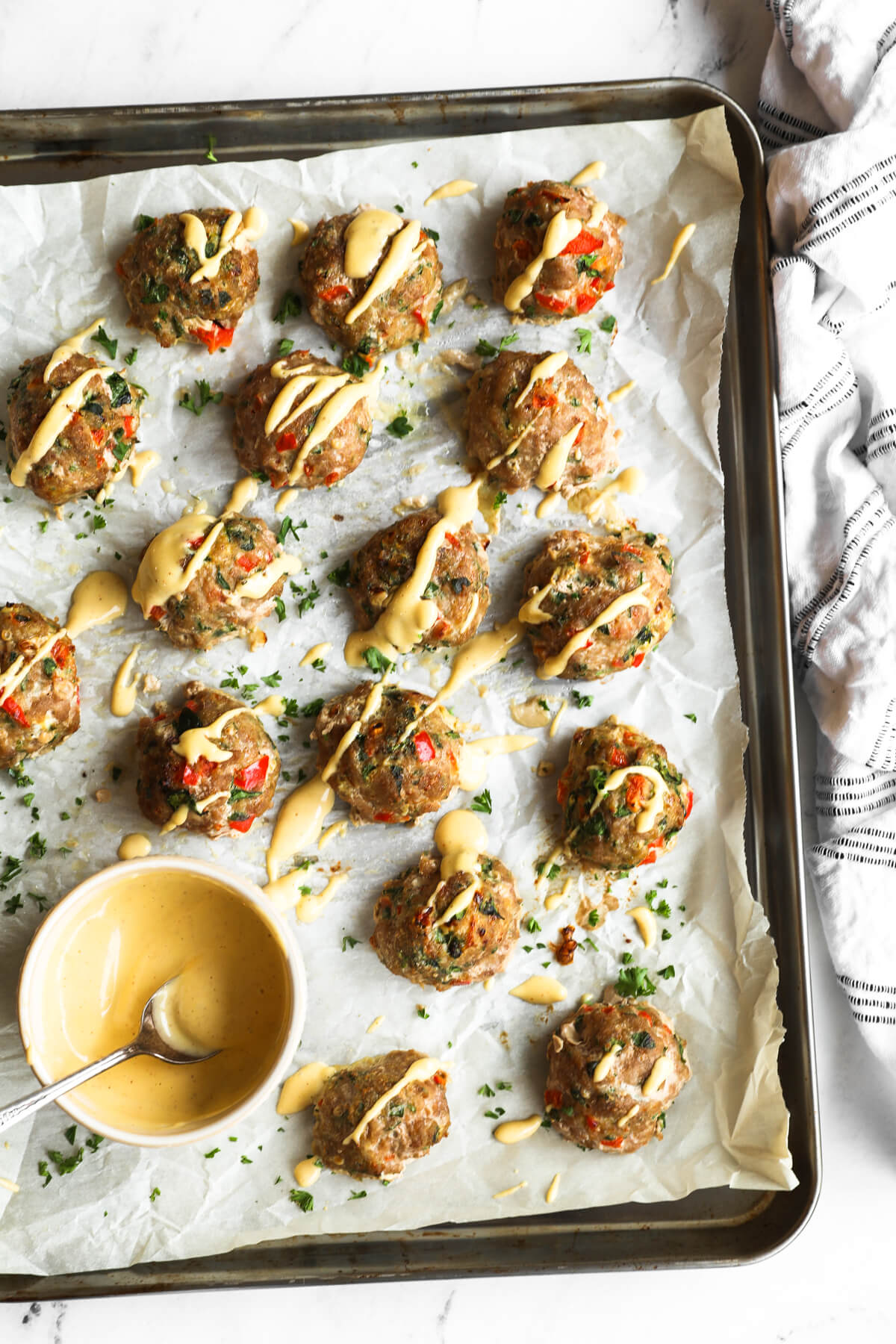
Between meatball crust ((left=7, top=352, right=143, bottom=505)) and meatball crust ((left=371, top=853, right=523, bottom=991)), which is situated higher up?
meatball crust ((left=7, top=352, right=143, bottom=505))

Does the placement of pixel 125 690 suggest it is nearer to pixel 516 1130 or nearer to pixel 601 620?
pixel 601 620

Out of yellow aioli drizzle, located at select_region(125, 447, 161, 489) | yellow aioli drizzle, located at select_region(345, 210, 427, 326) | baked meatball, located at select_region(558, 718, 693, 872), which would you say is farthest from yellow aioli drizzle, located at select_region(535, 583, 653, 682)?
yellow aioli drizzle, located at select_region(125, 447, 161, 489)

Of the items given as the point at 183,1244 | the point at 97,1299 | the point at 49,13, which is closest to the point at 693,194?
the point at 49,13

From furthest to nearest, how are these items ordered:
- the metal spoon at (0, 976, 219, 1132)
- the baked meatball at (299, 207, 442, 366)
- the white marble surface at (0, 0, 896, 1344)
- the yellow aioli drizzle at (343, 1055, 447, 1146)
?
the white marble surface at (0, 0, 896, 1344)
the baked meatball at (299, 207, 442, 366)
the yellow aioli drizzle at (343, 1055, 447, 1146)
the metal spoon at (0, 976, 219, 1132)

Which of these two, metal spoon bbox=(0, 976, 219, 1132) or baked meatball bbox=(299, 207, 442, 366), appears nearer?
metal spoon bbox=(0, 976, 219, 1132)

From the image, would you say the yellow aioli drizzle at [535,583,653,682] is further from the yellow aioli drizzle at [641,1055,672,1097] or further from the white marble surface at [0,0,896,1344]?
the yellow aioli drizzle at [641,1055,672,1097]

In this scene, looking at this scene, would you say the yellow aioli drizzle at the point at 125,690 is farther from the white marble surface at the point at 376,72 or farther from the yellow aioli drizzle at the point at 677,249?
the yellow aioli drizzle at the point at 677,249

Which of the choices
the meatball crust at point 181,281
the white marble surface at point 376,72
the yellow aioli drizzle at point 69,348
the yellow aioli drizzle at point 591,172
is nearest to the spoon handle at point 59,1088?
the white marble surface at point 376,72
